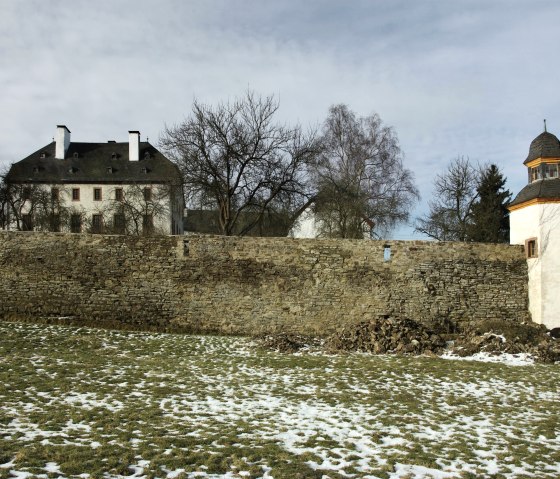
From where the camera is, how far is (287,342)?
14.8 metres

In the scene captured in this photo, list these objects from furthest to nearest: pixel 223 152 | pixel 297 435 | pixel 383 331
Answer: pixel 223 152 < pixel 383 331 < pixel 297 435

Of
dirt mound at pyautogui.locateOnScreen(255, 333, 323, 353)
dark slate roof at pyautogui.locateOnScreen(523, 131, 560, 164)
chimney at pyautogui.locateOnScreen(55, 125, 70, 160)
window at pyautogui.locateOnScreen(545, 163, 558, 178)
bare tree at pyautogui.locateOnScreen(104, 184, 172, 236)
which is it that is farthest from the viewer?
Result: chimney at pyautogui.locateOnScreen(55, 125, 70, 160)

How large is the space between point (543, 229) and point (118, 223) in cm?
3135

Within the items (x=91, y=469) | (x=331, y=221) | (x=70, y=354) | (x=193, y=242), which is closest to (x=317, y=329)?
(x=193, y=242)

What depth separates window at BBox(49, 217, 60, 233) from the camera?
1496 inches

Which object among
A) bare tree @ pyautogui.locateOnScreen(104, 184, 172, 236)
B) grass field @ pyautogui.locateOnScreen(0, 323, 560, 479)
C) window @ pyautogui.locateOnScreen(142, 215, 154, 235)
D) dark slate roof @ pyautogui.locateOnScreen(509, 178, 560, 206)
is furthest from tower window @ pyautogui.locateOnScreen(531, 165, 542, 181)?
window @ pyautogui.locateOnScreen(142, 215, 154, 235)

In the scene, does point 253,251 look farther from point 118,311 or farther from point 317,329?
point 118,311

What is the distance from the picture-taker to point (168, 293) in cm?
1728

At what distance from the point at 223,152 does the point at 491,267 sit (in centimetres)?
1258

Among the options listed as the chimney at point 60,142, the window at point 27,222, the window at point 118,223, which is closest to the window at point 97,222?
the window at point 118,223

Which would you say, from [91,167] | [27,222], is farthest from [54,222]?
[91,167]

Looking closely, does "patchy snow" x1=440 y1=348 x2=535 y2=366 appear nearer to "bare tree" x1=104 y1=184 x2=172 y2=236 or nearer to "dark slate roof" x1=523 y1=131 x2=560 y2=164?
"dark slate roof" x1=523 y1=131 x2=560 y2=164

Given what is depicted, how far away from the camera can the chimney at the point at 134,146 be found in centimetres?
4491

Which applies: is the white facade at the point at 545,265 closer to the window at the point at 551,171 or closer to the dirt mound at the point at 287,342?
the window at the point at 551,171
